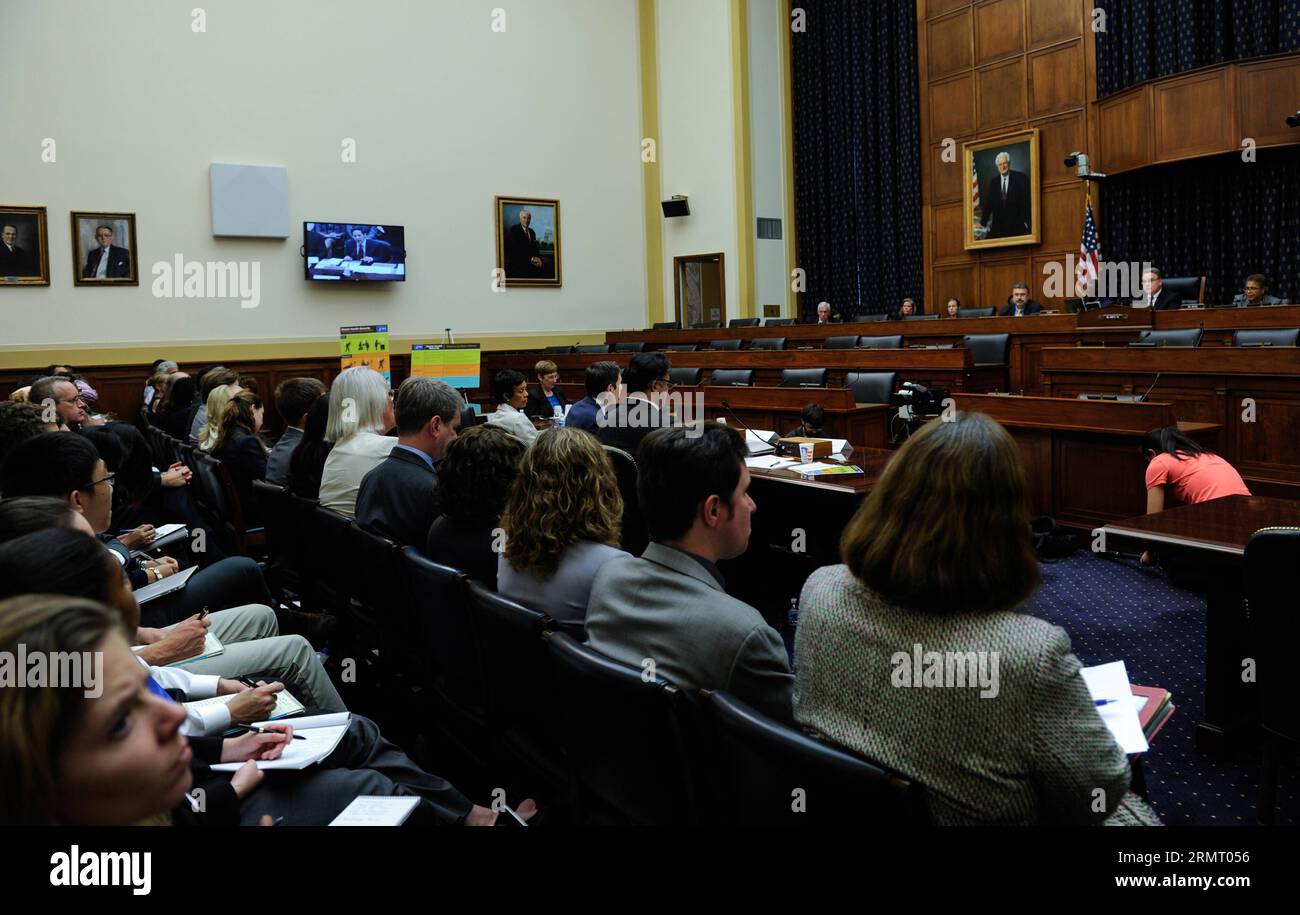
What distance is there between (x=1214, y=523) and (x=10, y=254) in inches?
452

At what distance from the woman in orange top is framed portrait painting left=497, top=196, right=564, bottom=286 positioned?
1006 cm

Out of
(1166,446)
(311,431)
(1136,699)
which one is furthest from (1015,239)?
(1136,699)

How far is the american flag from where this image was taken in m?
10.8

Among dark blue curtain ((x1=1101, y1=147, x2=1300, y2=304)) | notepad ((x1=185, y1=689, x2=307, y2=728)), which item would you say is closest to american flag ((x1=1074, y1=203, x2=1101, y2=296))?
dark blue curtain ((x1=1101, y1=147, x2=1300, y2=304))

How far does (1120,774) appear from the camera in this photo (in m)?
1.41

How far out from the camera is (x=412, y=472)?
3426 millimetres

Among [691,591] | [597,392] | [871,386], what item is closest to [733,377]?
[871,386]

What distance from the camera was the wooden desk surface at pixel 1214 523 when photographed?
9.14ft

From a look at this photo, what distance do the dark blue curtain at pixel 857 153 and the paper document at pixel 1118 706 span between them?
12.2 metres

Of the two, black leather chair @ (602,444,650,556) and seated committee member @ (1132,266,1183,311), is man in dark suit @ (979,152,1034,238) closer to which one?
seated committee member @ (1132,266,1183,311)

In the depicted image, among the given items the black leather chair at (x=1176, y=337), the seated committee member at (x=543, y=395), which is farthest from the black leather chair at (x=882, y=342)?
the seated committee member at (x=543, y=395)

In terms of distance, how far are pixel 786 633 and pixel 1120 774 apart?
3.01 m

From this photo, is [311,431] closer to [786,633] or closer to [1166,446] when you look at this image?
[786,633]
